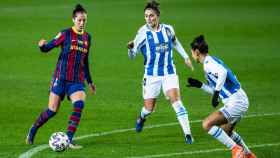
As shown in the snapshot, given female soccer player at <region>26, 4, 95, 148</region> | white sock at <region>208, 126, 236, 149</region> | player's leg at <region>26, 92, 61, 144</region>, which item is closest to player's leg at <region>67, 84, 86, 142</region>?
female soccer player at <region>26, 4, 95, 148</region>

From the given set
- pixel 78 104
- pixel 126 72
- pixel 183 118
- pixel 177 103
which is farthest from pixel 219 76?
pixel 126 72

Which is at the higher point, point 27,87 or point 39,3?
point 39,3

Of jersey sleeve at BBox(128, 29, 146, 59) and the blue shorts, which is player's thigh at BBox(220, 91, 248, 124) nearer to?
the blue shorts

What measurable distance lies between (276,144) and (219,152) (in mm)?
1311

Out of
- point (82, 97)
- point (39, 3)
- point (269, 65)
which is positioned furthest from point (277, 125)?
point (39, 3)

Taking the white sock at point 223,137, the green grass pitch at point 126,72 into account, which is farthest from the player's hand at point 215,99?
the green grass pitch at point 126,72

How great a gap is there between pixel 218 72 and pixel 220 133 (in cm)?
103

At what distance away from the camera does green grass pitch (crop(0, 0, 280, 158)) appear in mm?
16891

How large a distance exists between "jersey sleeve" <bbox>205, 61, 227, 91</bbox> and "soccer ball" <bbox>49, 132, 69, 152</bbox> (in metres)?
2.74

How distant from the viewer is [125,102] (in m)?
22.1

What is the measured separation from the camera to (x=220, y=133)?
14672 millimetres

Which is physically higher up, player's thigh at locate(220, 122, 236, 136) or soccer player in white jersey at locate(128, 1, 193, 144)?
soccer player in white jersey at locate(128, 1, 193, 144)

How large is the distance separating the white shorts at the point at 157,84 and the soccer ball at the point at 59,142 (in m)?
2.78

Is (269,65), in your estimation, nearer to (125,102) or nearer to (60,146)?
(125,102)
